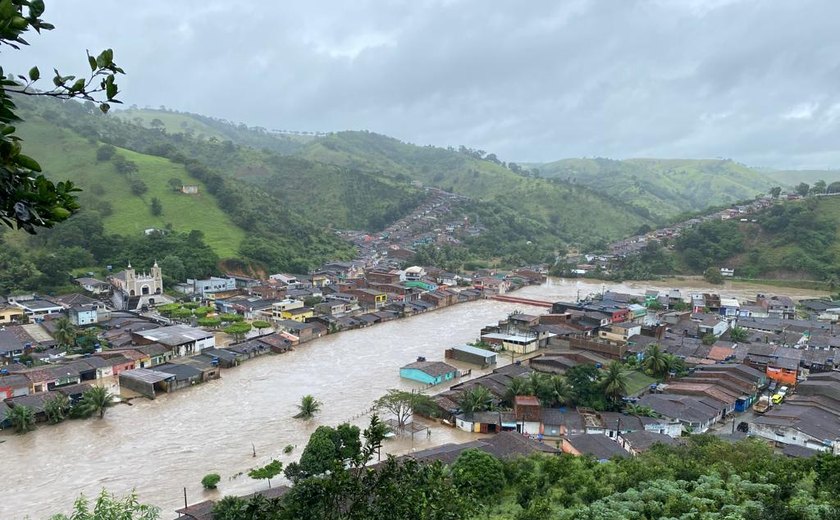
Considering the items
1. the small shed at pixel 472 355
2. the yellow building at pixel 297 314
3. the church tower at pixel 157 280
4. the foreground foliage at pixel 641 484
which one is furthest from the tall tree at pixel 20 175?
the church tower at pixel 157 280

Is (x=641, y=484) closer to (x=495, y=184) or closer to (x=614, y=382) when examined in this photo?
(x=614, y=382)

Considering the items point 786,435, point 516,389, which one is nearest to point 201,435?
point 516,389

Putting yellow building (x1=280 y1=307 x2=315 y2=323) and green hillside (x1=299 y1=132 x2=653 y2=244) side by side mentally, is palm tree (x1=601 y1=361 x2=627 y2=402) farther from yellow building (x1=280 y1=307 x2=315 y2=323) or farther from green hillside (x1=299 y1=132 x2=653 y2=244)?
green hillside (x1=299 y1=132 x2=653 y2=244)

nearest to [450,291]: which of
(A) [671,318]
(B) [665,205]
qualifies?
(A) [671,318]

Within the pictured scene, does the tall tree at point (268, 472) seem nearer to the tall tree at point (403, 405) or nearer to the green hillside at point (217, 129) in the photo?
the tall tree at point (403, 405)

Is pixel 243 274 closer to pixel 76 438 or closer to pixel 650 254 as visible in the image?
pixel 76 438
